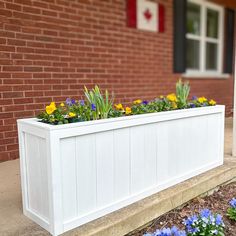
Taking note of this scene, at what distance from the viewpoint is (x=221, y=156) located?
2910 mm

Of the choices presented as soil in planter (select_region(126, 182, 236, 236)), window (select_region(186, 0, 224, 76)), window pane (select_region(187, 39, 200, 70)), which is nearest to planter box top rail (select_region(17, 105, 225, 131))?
soil in planter (select_region(126, 182, 236, 236))

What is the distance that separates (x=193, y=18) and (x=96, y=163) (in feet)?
16.1

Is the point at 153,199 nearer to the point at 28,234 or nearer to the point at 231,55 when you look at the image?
the point at 28,234

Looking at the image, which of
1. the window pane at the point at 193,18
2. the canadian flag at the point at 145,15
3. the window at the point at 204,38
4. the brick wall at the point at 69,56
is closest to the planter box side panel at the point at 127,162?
the brick wall at the point at 69,56

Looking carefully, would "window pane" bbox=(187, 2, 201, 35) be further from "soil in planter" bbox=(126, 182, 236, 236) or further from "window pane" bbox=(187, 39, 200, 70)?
"soil in planter" bbox=(126, 182, 236, 236)

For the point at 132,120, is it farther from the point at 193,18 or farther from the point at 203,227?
the point at 193,18

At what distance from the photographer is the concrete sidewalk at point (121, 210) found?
1772mm

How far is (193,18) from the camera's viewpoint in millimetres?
5945

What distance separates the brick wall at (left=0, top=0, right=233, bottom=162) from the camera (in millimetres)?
3314

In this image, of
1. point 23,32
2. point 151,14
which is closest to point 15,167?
point 23,32

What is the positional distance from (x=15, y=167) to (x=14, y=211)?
1119 mm

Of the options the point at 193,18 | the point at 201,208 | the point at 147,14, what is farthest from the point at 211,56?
the point at 201,208

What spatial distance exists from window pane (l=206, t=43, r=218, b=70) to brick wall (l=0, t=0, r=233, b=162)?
144 cm

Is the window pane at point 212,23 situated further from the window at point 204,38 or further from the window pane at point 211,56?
the window pane at point 211,56
